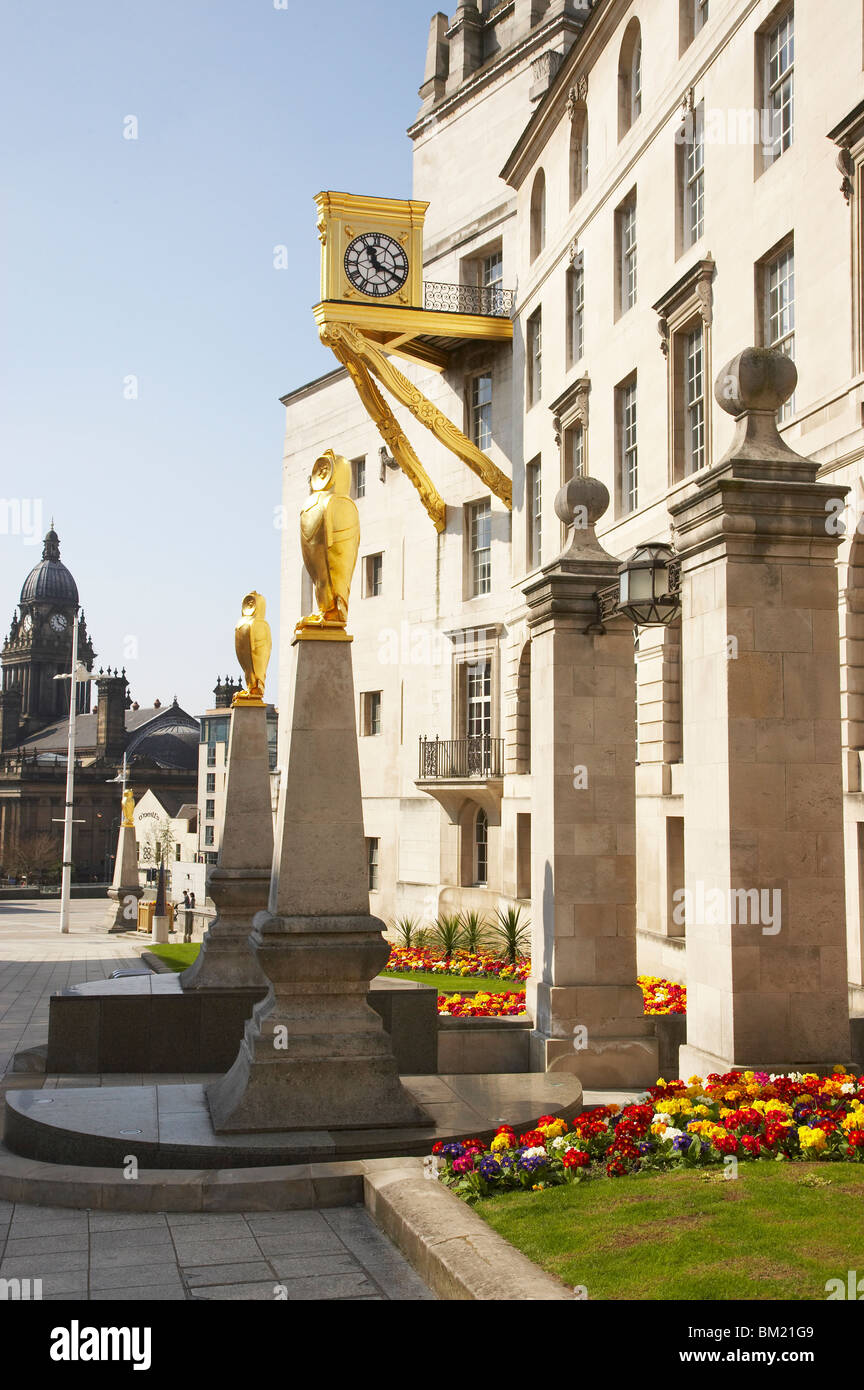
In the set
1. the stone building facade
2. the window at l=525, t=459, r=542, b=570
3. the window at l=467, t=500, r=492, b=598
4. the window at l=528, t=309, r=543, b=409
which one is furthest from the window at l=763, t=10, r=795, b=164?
the window at l=467, t=500, r=492, b=598

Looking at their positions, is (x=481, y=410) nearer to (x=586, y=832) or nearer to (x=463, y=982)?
(x=463, y=982)

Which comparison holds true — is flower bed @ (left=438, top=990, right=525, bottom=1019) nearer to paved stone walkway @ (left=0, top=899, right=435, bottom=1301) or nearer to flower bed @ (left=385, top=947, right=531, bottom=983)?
flower bed @ (left=385, top=947, right=531, bottom=983)

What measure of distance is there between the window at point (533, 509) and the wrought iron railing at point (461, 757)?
189 inches

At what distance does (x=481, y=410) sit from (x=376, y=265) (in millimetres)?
4724

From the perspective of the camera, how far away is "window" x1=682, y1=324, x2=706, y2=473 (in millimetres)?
20519

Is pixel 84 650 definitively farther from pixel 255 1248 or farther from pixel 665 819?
pixel 255 1248

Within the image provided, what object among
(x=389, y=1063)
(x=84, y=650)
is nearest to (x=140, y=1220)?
(x=389, y=1063)

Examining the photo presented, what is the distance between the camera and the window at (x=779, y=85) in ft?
58.0

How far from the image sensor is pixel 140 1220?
24.3 feet

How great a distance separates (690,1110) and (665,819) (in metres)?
12.9

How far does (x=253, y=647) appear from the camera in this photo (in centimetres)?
1535

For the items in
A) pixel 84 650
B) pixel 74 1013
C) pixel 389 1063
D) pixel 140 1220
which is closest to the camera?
pixel 140 1220
